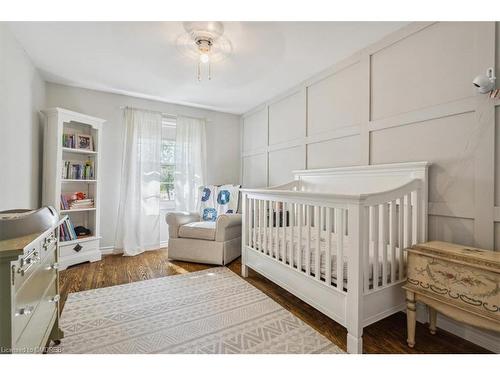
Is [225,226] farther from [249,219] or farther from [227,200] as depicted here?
[227,200]

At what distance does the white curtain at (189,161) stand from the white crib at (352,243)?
69.6 inches

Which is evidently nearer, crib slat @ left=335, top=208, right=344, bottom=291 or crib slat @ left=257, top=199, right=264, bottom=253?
crib slat @ left=335, top=208, right=344, bottom=291

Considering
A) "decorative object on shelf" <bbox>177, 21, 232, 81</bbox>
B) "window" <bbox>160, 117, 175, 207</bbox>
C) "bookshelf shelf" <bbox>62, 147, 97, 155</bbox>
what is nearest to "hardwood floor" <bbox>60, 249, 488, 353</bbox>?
"window" <bbox>160, 117, 175, 207</bbox>

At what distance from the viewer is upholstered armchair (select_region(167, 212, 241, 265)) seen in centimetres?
283

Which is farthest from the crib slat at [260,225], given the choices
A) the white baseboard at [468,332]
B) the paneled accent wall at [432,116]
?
the white baseboard at [468,332]

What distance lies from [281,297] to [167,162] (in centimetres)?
264

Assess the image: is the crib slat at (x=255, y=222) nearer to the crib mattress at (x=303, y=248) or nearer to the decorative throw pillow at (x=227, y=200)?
the crib mattress at (x=303, y=248)

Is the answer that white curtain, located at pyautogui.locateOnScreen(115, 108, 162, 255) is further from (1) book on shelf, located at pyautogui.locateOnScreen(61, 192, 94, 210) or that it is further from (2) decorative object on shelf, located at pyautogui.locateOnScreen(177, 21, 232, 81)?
(2) decorative object on shelf, located at pyautogui.locateOnScreen(177, 21, 232, 81)

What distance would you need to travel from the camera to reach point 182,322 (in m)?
1.68

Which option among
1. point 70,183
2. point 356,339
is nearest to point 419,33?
point 356,339

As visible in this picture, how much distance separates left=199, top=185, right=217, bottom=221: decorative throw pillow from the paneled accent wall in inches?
62.2

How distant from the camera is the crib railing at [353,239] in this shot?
1.32m
